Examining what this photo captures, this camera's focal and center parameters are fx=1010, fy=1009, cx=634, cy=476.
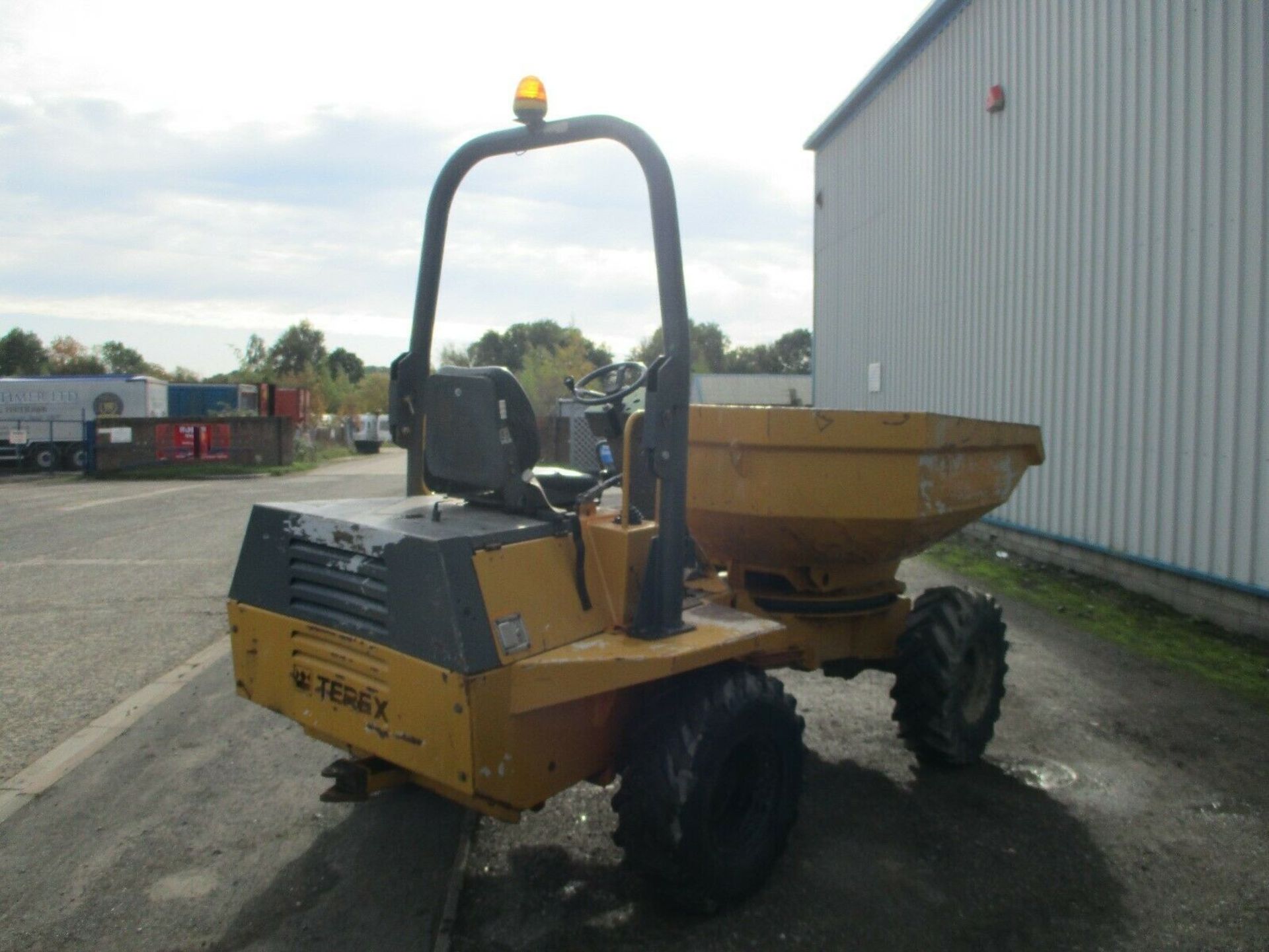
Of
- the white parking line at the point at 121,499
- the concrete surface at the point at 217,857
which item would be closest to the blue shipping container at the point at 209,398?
the white parking line at the point at 121,499

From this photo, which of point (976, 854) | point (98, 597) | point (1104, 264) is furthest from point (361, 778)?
point (1104, 264)

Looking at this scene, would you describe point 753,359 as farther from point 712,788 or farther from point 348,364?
point 712,788

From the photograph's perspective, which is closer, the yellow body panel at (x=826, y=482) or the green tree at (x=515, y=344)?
the yellow body panel at (x=826, y=482)

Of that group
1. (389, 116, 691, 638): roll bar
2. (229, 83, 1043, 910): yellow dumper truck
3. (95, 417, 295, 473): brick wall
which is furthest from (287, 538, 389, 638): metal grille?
(95, 417, 295, 473): brick wall

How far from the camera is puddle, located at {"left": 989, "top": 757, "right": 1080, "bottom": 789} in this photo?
4.88m

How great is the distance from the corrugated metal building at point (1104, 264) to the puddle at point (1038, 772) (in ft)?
11.6

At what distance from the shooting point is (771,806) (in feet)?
12.4

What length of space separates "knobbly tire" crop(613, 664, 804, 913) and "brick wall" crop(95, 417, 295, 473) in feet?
92.6

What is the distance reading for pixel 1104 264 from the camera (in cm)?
966

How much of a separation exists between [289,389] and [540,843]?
38.2 m

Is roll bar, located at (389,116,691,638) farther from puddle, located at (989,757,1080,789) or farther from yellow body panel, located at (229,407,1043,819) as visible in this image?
puddle, located at (989,757,1080,789)

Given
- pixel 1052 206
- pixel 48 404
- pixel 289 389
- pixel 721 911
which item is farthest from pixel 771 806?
pixel 289 389

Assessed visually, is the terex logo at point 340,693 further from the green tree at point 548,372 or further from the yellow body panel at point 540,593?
the green tree at point 548,372

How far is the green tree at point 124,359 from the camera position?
78.2 m
